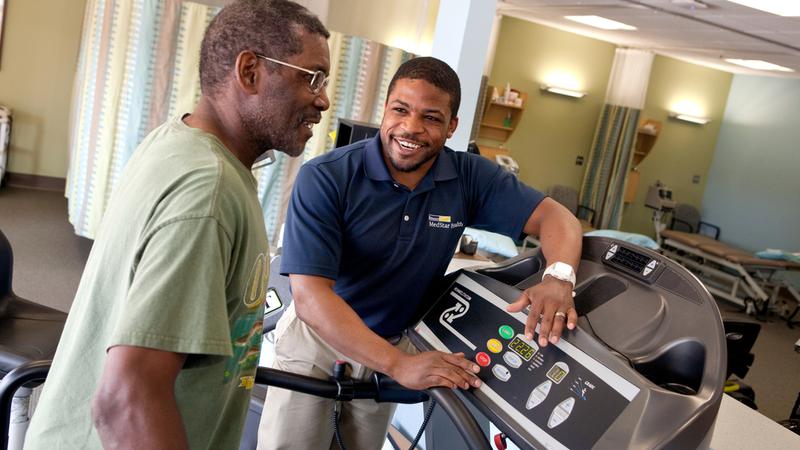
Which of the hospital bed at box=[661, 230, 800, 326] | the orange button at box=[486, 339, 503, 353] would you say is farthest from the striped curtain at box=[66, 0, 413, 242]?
the hospital bed at box=[661, 230, 800, 326]

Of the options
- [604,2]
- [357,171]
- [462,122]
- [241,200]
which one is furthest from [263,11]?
[604,2]

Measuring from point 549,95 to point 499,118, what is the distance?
2.63ft

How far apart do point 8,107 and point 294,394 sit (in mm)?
5894

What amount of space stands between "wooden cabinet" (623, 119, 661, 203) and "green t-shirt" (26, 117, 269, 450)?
8.59 metres

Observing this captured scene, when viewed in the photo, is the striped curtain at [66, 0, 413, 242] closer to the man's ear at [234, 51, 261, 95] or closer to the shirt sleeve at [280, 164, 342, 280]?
the shirt sleeve at [280, 164, 342, 280]

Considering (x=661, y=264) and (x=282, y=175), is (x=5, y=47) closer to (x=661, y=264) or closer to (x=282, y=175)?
(x=282, y=175)

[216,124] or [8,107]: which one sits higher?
[216,124]

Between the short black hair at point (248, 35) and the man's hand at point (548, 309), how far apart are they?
59 cm

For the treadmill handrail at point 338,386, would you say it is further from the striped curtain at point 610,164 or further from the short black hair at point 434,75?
the striped curtain at point 610,164

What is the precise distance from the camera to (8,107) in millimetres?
6211

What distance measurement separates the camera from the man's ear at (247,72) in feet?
3.01

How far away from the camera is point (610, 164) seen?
8.55 metres

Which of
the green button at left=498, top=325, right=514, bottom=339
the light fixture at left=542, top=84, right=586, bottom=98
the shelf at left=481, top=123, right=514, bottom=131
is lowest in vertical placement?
the green button at left=498, top=325, right=514, bottom=339

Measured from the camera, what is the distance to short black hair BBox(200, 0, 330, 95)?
925mm
